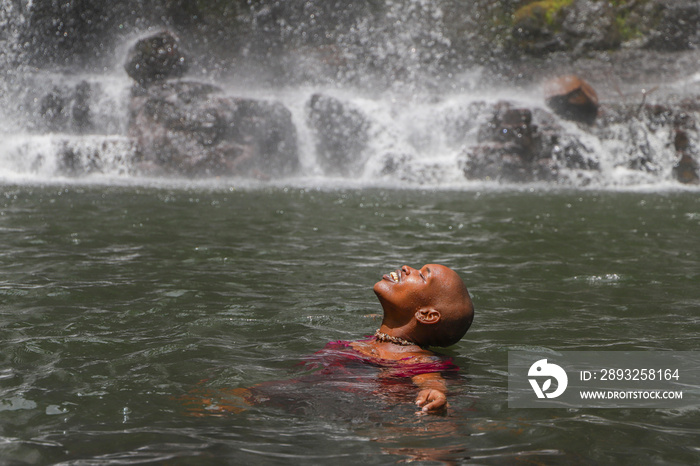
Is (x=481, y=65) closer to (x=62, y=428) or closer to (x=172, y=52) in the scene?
(x=172, y=52)

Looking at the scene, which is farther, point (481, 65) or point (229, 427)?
point (481, 65)

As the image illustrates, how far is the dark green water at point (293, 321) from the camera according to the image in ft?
12.0

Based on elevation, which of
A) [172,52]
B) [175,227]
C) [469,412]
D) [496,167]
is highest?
[172,52]

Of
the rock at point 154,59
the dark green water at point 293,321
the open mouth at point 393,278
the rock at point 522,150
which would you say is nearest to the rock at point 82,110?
the rock at point 154,59

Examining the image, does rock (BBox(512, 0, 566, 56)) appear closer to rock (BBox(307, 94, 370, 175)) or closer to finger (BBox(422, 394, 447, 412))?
rock (BBox(307, 94, 370, 175))

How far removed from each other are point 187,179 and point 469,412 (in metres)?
19.6

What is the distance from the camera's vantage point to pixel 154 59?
26125 mm

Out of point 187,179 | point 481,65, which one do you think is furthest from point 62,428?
point 481,65

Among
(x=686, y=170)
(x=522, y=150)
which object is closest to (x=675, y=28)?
(x=686, y=170)

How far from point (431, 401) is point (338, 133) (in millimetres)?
22758

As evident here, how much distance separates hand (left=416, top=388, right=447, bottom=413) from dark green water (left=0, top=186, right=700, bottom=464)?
0.24 feet

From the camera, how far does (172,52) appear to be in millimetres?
26391

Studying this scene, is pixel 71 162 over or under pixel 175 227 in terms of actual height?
over


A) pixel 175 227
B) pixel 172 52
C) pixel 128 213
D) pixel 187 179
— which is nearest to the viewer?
pixel 175 227
